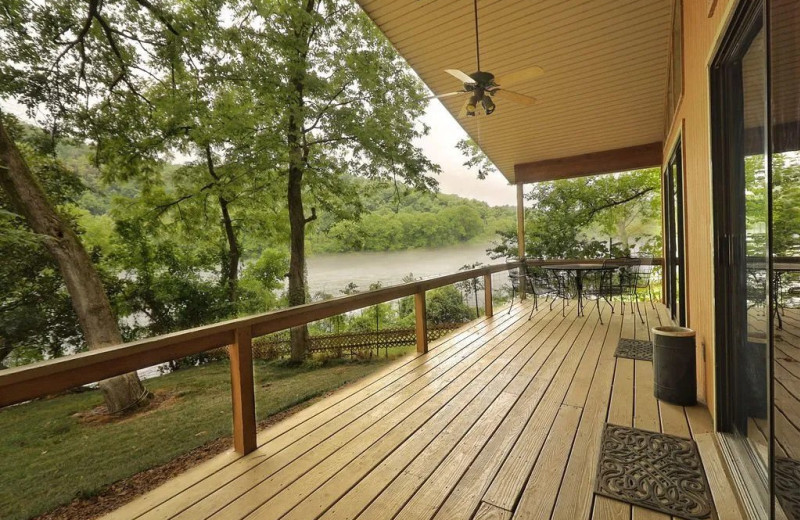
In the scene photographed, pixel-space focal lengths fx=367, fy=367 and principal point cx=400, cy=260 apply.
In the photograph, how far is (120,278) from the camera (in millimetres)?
8398

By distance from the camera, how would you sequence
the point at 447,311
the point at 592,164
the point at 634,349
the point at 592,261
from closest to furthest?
the point at 634,349 → the point at 592,261 → the point at 592,164 → the point at 447,311

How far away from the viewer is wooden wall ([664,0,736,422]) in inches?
78.4

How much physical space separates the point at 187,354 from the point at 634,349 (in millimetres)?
4000

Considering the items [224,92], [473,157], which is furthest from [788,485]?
[473,157]

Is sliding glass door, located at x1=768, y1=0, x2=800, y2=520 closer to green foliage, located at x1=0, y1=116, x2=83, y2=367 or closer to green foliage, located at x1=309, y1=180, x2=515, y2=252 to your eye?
green foliage, located at x1=309, y1=180, x2=515, y2=252

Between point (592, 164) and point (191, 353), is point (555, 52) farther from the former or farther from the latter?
point (191, 353)

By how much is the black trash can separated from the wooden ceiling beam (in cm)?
496

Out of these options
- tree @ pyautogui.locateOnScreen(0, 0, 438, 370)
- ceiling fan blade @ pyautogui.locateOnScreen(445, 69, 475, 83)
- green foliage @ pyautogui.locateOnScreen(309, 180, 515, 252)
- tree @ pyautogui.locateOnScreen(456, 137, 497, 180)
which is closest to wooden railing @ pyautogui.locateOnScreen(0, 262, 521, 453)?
ceiling fan blade @ pyautogui.locateOnScreen(445, 69, 475, 83)

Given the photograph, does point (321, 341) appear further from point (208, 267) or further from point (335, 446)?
point (335, 446)

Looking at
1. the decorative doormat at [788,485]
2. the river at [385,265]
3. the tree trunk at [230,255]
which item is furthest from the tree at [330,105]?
the decorative doormat at [788,485]

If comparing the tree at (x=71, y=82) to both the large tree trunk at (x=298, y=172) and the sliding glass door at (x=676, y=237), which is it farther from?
the sliding glass door at (x=676, y=237)

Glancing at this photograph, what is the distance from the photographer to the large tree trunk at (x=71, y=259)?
17.4 feet

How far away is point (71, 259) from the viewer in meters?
5.68

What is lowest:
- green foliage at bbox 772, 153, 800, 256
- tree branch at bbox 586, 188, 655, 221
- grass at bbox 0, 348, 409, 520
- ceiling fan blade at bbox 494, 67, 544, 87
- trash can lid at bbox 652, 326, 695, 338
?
grass at bbox 0, 348, 409, 520
